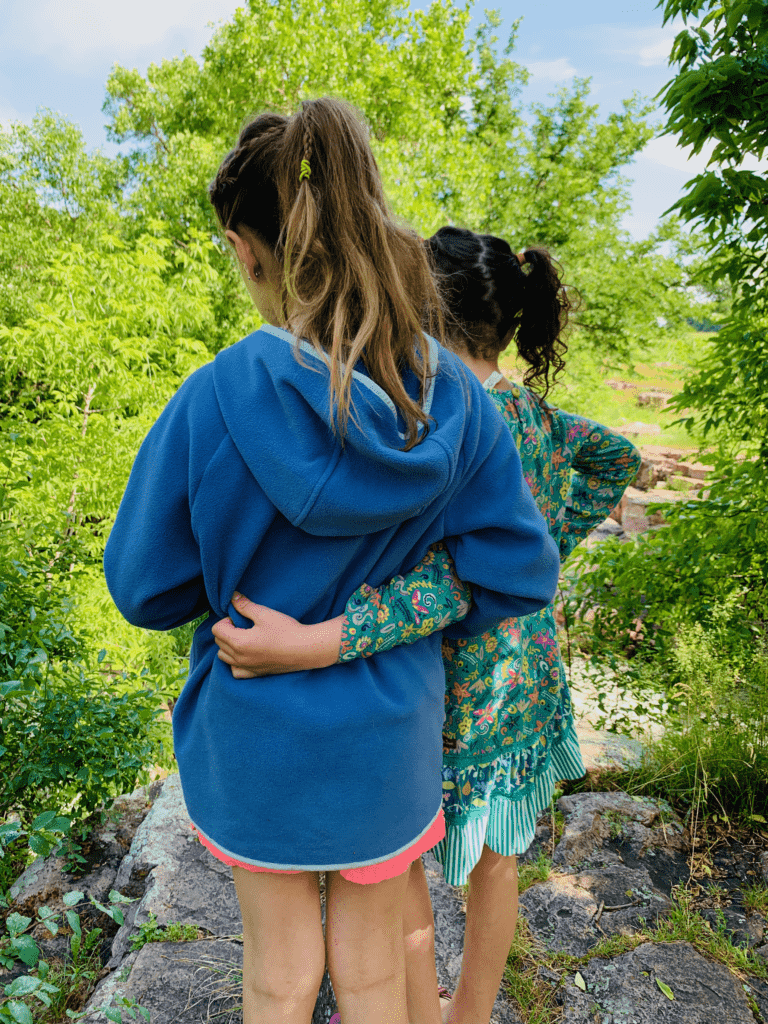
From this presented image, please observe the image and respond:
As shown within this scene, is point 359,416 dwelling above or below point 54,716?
above

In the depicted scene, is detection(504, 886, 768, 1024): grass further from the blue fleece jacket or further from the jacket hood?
the jacket hood

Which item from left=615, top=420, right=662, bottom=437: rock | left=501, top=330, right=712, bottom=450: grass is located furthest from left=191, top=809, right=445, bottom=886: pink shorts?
left=615, top=420, right=662, bottom=437: rock

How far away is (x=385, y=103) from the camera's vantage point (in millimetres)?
12133

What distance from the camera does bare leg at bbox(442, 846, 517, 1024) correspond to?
4.34ft

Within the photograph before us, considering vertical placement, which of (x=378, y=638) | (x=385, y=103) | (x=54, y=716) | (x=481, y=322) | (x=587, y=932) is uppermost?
(x=385, y=103)

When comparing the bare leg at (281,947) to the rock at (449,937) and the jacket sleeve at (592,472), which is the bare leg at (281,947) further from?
the jacket sleeve at (592,472)

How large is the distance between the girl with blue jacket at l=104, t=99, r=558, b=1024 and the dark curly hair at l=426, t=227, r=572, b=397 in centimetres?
34

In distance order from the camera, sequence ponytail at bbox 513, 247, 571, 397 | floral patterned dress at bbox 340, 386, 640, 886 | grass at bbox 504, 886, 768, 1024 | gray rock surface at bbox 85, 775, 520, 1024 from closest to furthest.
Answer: floral patterned dress at bbox 340, 386, 640, 886, ponytail at bbox 513, 247, 571, 397, gray rock surface at bbox 85, 775, 520, 1024, grass at bbox 504, 886, 768, 1024

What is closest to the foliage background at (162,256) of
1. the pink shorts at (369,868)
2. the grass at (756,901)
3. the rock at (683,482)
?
the pink shorts at (369,868)

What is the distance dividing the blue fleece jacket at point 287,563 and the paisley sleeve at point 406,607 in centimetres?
3

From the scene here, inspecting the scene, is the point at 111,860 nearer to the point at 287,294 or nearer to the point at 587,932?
the point at 587,932

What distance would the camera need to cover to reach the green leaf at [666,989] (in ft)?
5.04

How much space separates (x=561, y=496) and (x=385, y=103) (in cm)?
1296

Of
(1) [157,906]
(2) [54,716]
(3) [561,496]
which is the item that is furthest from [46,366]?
(3) [561,496]
